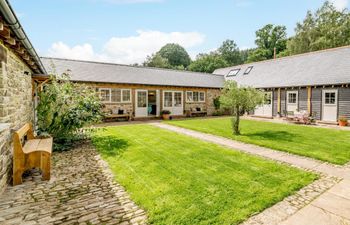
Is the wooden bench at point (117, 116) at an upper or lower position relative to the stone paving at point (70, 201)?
upper

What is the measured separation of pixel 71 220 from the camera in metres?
3.08

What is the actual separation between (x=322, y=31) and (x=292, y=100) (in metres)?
21.1

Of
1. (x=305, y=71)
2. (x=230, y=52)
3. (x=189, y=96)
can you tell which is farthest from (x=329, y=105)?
(x=230, y=52)

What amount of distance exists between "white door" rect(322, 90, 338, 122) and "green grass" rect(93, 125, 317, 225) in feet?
37.3

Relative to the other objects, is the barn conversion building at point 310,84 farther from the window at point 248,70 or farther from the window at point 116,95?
the window at point 116,95

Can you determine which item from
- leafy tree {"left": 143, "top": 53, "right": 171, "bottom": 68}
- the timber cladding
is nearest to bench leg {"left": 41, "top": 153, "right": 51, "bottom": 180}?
the timber cladding

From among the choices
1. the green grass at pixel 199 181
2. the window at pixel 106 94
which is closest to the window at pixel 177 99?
the window at pixel 106 94

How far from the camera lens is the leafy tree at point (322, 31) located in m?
28.6

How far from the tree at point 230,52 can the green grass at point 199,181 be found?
51326 millimetres

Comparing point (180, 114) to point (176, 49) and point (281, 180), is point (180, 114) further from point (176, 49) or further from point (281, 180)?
point (176, 49)

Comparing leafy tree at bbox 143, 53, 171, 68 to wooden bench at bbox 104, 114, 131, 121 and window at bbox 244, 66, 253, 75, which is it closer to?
window at bbox 244, 66, 253, 75

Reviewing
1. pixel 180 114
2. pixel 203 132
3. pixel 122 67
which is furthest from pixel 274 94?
pixel 122 67

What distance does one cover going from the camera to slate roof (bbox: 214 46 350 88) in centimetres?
1424

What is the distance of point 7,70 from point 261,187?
5676 mm
